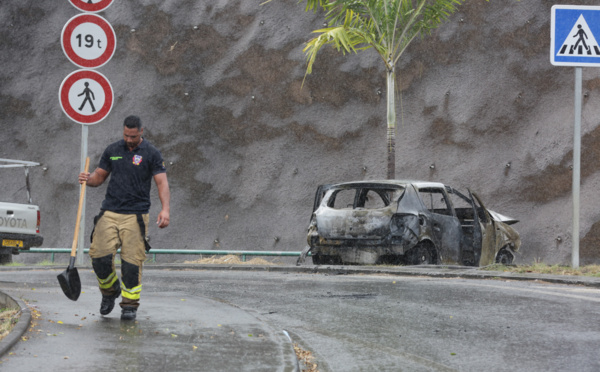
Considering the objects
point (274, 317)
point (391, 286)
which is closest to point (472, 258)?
point (391, 286)

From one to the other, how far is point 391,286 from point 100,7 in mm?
6360

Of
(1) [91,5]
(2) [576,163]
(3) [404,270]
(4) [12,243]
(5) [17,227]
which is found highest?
(1) [91,5]

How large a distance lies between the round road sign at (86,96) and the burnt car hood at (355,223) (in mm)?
3711

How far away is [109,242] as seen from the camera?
7137 millimetres

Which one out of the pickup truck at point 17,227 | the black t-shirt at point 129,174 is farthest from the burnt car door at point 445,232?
the pickup truck at point 17,227

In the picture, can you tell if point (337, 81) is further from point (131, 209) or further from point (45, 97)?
point (131, 209)

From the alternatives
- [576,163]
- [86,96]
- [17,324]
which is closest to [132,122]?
[17,324]

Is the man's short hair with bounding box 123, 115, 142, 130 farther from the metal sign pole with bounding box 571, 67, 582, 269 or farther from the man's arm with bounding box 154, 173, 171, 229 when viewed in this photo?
the metal sign pole with bounding box 571, 67, 582, 269

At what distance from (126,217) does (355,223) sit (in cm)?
Answer: 603

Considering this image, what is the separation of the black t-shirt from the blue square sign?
678cm

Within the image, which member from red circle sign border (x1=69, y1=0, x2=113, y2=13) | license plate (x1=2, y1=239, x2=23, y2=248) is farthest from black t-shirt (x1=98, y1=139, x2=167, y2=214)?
license plate (x1=2, y1=239, x2=23, y2=248)

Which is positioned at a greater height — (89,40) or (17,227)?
(89,40)

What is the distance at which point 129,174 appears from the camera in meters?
7.24

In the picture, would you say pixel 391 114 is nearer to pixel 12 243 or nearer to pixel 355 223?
pixel 355 223
